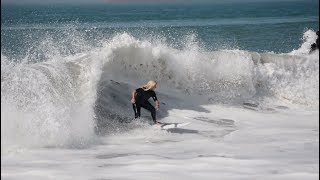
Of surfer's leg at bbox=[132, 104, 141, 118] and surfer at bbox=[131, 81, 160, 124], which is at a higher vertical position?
surfer at bbox=[131, 81, 160, 124]

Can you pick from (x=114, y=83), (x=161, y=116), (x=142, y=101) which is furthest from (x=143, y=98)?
(x=114, y=83)

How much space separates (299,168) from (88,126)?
4.86 meters

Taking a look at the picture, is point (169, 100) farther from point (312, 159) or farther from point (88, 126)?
point (312, 159)

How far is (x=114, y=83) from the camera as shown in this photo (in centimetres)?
1552

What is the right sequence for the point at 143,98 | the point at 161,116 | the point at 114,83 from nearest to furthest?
the point at 143,98, the point at 161,116, the point at 114,83

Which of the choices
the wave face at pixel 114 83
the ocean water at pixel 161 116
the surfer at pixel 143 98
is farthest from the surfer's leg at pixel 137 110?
the wave face at pixel 114 83

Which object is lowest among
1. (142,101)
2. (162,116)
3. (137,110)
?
(162,116)

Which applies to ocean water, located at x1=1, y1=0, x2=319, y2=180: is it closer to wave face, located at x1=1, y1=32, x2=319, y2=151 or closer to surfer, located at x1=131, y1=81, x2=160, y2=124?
wave face, located at x1=1, y1=32, x2=319, y2=151

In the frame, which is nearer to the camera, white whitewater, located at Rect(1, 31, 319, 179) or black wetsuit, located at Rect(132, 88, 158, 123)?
white whitewater, located at Rect(1, 31, 319, 179)

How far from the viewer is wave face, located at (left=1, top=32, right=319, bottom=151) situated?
33.9ft

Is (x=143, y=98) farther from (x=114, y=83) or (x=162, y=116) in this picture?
(x=114, y=83)

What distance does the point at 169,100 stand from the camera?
15773mm

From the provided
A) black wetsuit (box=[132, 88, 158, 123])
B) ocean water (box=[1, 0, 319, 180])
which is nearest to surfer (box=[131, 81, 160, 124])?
black wetsuit (box=[132, 88, 158, 123])

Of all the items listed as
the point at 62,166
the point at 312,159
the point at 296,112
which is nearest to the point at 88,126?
the point at 62,166
